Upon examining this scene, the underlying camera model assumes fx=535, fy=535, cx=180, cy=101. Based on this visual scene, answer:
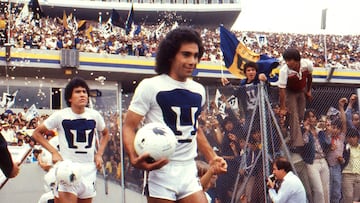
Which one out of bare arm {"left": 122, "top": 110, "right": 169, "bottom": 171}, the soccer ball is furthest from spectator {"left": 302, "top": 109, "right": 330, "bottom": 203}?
the soccer ball

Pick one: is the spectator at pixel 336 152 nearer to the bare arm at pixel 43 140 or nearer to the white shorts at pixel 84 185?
the white shorts at pixel 84 185

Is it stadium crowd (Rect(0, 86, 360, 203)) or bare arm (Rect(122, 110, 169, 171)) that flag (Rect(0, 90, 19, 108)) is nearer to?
stadium crowd (Rect(0, 86, 360, 203))

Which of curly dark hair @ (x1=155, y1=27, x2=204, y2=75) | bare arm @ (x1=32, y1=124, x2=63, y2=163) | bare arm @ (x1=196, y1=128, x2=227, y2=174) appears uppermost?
curly dark hair @ (x1=155, y1=27, x2=204, y2=75)

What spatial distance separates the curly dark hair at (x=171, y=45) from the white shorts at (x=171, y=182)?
2.90 feet

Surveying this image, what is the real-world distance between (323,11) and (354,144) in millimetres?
25846

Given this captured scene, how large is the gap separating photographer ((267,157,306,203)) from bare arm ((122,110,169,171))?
4.09 m

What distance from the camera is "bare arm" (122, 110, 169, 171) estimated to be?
4.10 meters

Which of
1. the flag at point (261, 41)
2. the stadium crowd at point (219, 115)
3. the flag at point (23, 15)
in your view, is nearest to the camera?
the stadium crowd at point (219, 115)

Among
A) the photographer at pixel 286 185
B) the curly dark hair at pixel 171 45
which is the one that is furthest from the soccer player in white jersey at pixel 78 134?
the curly dark hair at pixel 171 45

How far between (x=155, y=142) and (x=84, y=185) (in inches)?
151

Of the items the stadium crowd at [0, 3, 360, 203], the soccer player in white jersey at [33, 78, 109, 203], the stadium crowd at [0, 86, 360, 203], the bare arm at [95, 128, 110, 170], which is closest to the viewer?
the soccer player in white jersey at [33, 78, 109, 203]

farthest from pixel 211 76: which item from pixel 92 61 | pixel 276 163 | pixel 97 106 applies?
pixel 276 163

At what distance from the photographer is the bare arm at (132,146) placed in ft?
13.4

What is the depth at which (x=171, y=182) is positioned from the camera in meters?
4.47
